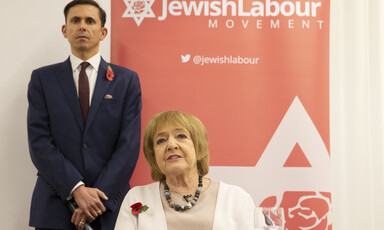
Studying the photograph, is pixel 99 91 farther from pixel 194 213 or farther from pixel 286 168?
pixel 286 168

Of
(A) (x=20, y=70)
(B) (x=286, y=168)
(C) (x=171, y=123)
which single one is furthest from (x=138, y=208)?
(A) (x=20, y=70)

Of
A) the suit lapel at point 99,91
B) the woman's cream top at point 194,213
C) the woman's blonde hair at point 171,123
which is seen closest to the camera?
the woman's cream top at point 194,213

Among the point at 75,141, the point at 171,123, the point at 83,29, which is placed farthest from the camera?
the point at 83,29

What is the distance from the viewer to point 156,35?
3.49 m

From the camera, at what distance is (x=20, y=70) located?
3484 mm

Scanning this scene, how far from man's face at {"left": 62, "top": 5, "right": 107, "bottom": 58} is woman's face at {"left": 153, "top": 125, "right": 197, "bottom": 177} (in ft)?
3.48

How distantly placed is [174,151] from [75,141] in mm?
900

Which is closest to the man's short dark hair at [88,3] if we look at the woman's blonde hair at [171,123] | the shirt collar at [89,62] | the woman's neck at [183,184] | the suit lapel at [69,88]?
the shirt collar at [89,62]

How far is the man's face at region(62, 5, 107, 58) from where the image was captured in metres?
3.10

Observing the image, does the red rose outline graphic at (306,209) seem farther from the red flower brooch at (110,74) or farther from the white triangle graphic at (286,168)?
the red flower brooch at (110,74)

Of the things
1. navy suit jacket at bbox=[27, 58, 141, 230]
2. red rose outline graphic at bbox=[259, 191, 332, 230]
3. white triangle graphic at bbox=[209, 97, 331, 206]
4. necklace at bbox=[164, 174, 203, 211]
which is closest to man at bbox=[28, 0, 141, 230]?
navy suit jacket at bbox=[27, 58, 141, 230]

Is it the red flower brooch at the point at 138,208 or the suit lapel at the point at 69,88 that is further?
the suit lapel at the point at 69,88

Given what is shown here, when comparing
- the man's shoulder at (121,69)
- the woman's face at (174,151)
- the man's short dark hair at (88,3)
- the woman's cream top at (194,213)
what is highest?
the man's short dark hair at (88,3)

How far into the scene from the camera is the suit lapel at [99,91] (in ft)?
9.74
